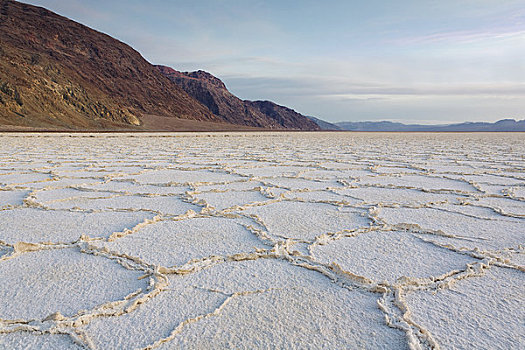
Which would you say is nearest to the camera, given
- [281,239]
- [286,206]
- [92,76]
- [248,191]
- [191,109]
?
[281,239]

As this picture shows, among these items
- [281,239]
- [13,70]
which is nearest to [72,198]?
[281,239]

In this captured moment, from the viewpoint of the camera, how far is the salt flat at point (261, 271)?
1038 millimetres

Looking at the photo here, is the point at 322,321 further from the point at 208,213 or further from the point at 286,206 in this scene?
the point at 286,206

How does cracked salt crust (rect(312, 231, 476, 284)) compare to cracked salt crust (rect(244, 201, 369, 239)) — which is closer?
cracked salt crust (rect(312, 231, 476, 284))

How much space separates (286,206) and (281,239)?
78 cm

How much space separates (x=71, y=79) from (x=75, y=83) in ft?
2.65

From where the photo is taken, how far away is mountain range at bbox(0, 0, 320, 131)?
2623 cm

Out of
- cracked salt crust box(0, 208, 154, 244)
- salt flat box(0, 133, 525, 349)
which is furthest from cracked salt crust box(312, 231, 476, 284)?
cracked salt crust box(0, 208, 154, 244)

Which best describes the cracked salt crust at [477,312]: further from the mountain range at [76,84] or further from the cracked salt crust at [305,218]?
the mountain range at [76,84]

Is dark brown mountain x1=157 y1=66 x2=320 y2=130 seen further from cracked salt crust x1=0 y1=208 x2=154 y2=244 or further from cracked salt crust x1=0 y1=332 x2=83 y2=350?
cracked salt crust x1=0 y1=332 x2=83 y2=350

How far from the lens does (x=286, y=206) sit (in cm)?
265

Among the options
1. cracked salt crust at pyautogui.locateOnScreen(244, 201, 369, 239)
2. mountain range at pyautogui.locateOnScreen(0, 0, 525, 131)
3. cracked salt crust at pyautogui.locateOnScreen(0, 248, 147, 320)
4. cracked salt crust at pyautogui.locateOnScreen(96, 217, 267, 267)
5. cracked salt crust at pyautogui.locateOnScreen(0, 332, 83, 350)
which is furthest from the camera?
mountain range at pyautogui.locateOnScreen(0, 0, 525, 131)

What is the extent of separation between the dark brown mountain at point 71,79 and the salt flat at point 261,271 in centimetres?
2582

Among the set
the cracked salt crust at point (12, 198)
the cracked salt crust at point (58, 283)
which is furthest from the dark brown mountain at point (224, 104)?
the cracked salt crust at point (58, 283)
